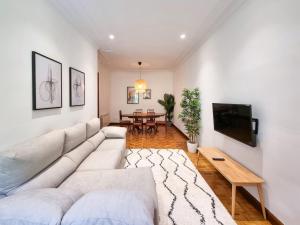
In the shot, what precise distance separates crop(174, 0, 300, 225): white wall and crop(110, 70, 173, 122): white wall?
572 centimetres

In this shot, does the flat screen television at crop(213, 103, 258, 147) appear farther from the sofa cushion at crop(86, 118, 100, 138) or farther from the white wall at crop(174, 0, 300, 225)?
the sofa cushion at crop(86, 118, 100, 138)

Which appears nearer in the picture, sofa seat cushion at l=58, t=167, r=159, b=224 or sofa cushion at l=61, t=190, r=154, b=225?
sofa cushion at l=61, t=190, r=154, b=225

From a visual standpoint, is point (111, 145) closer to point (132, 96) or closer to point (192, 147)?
point (192, 147)

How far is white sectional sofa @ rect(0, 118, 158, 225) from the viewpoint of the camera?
872 mm

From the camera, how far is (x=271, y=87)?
6.25ft

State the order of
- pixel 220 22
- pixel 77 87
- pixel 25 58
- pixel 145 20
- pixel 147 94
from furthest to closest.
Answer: pixel 147 94 → pixel 77 87 → pixel 145 20 → pixel 220 22 → pixel 25 58

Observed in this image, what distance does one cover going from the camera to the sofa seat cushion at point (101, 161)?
2261mm

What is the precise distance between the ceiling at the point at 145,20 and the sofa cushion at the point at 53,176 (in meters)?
2.32

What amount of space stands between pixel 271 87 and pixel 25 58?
2831 millimetres

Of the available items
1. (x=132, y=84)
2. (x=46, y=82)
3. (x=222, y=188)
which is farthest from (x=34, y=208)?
(x=132, y=84)

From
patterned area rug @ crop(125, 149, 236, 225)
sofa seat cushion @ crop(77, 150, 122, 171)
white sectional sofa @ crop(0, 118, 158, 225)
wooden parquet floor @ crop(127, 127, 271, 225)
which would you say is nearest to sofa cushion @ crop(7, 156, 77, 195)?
white sectional sofa @ crop(0, 118, 158, 225)

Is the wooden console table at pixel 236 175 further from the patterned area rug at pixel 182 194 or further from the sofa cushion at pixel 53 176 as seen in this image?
the sofa cushion at pixel 53 176

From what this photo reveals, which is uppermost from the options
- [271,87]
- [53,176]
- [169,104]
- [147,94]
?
[147,94]

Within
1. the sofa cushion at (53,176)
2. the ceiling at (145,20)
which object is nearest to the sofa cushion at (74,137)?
the sofa cushion at (53,176)
